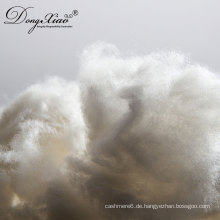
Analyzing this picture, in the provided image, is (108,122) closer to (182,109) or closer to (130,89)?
(130,89)

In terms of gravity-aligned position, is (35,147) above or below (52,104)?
below

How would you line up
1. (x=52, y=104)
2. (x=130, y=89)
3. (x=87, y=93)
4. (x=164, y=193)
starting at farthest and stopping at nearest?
(x=52, y=104) → (x=87, y=93) → (x=130, y=89) → (x=164, y=193)

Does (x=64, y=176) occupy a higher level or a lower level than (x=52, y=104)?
lower

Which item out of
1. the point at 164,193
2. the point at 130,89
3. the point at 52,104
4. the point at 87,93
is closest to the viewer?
the point at 164,193

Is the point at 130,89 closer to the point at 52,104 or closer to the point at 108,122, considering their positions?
the point at 108,122

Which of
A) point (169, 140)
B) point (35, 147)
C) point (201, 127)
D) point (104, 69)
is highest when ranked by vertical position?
point (104, 69)

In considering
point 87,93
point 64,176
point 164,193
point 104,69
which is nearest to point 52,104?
point 87,93

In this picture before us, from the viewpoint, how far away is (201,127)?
1105 centimetres

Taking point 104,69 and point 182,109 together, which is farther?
point 104,69

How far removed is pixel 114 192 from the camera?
1093 centimetres

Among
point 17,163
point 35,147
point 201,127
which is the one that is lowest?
point 17,163

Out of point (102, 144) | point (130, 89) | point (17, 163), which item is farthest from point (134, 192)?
point (17, 163)

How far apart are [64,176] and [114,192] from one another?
1915 mm

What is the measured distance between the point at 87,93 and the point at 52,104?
1950 mm
